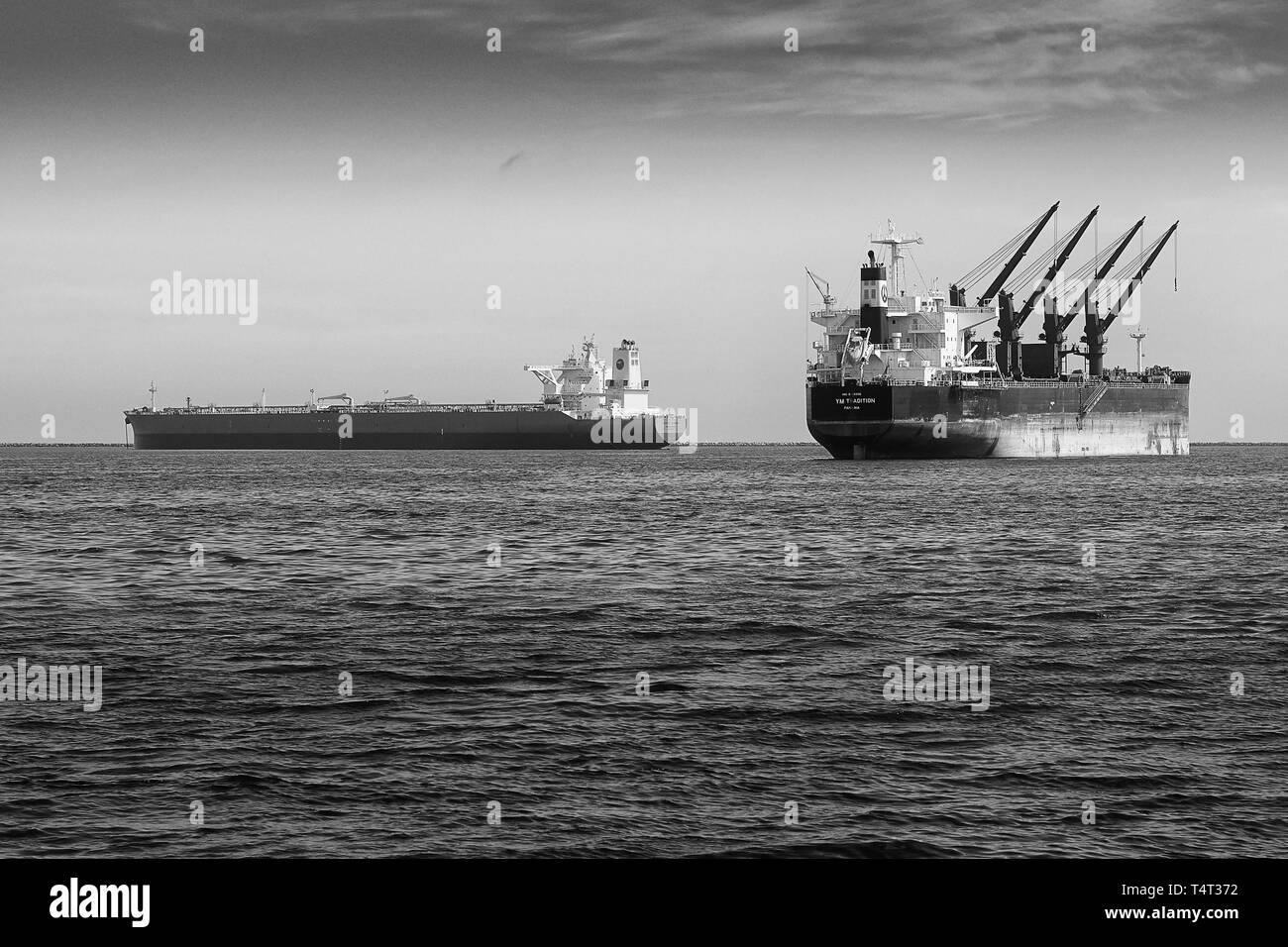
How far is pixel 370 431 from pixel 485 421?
17.3 metres

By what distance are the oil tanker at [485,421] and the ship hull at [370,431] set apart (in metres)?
0.12

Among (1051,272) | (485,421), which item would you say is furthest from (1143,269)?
(485,421)

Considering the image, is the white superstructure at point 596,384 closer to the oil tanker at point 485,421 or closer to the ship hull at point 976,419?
the oil tanker at point 485,421

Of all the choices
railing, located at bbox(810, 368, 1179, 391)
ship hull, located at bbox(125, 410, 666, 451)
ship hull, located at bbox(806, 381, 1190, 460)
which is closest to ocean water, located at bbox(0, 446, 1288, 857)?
ship hull, located at bbox(806, 381, 1190, 460)

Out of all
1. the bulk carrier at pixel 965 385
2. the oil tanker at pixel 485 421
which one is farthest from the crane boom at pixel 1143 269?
the oil tanker at pixel 485 421

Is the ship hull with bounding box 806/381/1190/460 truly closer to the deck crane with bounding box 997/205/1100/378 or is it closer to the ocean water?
the deck crane with bounding box 997/205/1100/378

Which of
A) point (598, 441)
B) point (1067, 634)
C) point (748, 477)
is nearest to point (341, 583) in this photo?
point (1067, 634)

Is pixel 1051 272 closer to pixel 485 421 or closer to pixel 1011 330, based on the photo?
pixel 1011 330

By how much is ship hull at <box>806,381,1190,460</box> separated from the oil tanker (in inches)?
2421

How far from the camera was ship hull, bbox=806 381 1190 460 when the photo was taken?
95438mm

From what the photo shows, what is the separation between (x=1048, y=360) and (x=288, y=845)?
11502cm

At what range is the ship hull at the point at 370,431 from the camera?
519 ft

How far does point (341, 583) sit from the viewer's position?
95.5 ft
